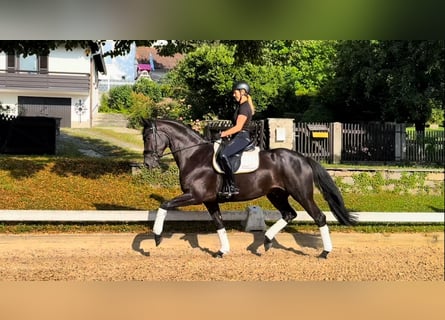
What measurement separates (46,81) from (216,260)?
1211cm

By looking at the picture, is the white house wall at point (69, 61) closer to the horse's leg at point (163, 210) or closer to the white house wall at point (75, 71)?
the white house wall at point (75, 71)

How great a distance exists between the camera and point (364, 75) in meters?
17.2

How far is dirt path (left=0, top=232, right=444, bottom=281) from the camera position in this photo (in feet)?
19.8

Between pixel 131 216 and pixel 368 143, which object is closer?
pixel 131 216

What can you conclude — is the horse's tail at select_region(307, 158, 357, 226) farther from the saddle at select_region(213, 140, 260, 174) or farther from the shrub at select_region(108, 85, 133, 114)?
the shrub at select_region(108, 85, 133, 114)

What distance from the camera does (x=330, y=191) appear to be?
22.1 feet

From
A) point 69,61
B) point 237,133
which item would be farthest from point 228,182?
point 69,61

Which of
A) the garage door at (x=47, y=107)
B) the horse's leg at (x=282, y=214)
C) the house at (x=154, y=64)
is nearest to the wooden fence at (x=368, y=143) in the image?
the garage door at (x=47, y=107)

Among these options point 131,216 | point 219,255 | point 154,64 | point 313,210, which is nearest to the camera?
point 313,210

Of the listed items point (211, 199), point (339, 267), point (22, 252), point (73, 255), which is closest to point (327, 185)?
point (339, 267)

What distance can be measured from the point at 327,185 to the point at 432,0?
3.79 meters

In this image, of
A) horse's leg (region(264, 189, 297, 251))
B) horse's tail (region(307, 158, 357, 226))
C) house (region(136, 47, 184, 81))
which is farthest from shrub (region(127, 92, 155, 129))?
horse's tail (region(307, 158, 357, 226))

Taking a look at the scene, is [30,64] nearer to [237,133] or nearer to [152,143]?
[152,143]

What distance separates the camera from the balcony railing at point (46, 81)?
14883 millimetres
